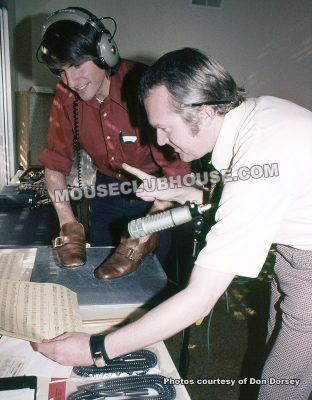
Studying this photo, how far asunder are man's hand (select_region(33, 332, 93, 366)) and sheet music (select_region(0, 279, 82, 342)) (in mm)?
42

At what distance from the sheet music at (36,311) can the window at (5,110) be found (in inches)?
87.7

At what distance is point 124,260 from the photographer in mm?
1295

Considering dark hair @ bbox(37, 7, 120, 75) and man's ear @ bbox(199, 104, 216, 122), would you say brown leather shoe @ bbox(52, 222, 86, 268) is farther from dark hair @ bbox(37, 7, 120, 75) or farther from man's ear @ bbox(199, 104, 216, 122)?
man's ear @ bbox(199, 104, 216, 122)

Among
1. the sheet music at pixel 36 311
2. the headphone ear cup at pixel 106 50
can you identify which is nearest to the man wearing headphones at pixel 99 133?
the headphone ear cup at pixel 106 50

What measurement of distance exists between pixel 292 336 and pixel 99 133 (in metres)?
1.14

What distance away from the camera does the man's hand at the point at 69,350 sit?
2.56 feet

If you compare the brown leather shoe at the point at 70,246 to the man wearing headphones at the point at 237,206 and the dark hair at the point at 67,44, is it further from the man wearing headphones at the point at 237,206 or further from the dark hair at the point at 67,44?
the dark hair at the point at 67,44

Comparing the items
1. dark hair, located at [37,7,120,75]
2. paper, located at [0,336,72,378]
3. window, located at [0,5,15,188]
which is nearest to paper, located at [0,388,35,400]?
paper, located at [0,336,72,378]

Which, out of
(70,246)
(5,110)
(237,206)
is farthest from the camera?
(5,110)

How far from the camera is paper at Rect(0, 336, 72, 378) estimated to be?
0.82 meters

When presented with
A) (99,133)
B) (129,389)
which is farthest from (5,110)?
(129,389)

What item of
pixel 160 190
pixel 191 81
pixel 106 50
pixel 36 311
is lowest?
pixel 36 311

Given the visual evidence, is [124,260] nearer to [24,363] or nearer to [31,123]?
[24,363]

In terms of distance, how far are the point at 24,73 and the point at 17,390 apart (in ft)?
10.7
